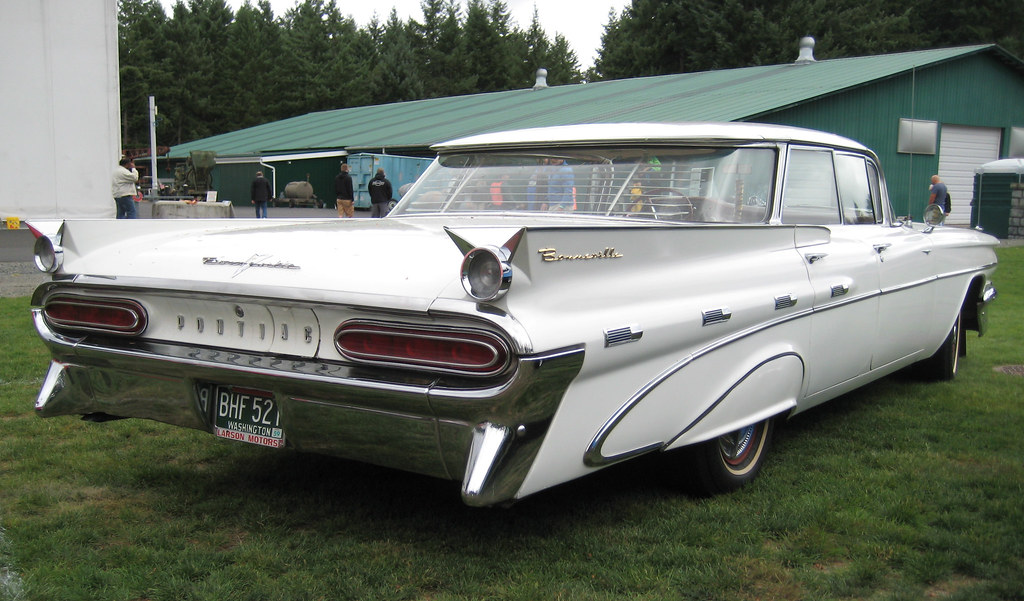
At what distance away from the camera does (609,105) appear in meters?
24.3

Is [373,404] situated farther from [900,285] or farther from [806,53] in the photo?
[806,53]

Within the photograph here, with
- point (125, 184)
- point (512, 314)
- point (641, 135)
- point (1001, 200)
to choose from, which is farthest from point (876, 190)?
point (1001, 200)

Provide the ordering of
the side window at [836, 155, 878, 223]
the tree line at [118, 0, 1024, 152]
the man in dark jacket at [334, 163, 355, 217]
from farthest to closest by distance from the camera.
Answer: the tree line at [118, 0, 1024, 152], the man in dark jacket at [334, 163, 355, 217], the side window at [836, 155, 878, 223]

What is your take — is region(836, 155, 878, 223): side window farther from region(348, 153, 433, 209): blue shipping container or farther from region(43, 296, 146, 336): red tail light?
region(348, 153, 433, 209): blue shipping container

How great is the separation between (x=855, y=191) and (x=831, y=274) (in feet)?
3.62

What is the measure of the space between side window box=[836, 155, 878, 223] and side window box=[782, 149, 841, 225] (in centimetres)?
10

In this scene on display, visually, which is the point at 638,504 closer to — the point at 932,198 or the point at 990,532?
the point at 990,532

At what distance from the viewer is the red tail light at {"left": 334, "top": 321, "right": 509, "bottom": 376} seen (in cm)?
267

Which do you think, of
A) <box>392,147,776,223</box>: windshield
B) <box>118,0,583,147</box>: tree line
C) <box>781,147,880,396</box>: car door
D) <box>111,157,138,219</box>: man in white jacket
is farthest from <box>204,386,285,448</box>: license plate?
<box>118,0,583,147</box>: tree line

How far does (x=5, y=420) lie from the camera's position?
15.1ft

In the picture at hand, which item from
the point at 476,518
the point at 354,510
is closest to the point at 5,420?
the point at 354,510

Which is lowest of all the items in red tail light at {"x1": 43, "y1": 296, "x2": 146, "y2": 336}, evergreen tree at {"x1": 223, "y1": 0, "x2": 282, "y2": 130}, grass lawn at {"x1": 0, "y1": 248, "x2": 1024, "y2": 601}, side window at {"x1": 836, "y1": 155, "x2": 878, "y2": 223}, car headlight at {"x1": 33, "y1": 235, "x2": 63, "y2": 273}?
grass lawn at {"x1": 0, "y1": 248, "x2": 1024, "y2": 601}

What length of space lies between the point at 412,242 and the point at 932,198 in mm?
17286

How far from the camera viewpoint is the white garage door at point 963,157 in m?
24.2
